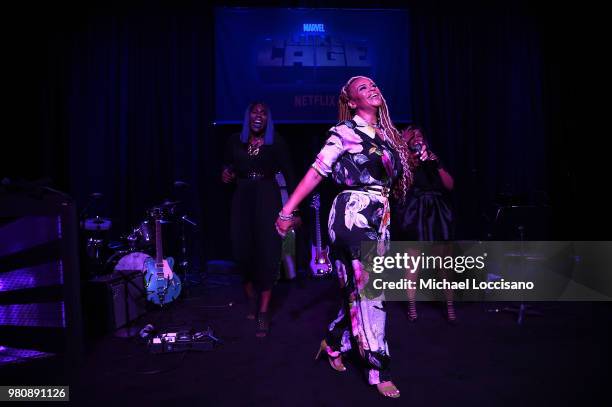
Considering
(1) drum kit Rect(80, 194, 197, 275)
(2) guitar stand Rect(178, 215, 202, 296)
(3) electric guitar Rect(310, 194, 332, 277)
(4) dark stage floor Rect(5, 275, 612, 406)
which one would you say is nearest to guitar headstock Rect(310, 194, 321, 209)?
(3) electric guitar Rect(310, 194, 332, 277)

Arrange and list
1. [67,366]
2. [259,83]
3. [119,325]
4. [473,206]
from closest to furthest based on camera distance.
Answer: [67,366] < [119,325] < [259,83] < [473,206]

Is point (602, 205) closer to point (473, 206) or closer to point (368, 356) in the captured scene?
point (473, 206)

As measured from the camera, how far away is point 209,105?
7.11m

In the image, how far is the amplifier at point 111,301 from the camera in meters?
4.25

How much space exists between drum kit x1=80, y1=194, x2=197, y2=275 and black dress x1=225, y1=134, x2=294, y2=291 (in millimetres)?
1298

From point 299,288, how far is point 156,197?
2.46 meters

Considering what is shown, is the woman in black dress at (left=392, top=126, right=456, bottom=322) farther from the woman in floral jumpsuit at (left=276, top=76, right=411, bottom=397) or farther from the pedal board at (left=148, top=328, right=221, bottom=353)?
the pedal board at (left=148, top=328, right=221, bottom=353)

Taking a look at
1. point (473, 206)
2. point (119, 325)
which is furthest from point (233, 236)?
point (473, 206)

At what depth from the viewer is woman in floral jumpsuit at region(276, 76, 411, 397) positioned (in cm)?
281

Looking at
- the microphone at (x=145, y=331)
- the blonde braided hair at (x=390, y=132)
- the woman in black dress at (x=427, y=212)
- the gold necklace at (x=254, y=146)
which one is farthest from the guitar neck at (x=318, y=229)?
the blonde braided hair at (x=390, y=132)

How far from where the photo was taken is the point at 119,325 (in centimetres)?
448

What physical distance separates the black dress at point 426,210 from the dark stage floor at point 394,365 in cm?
81
